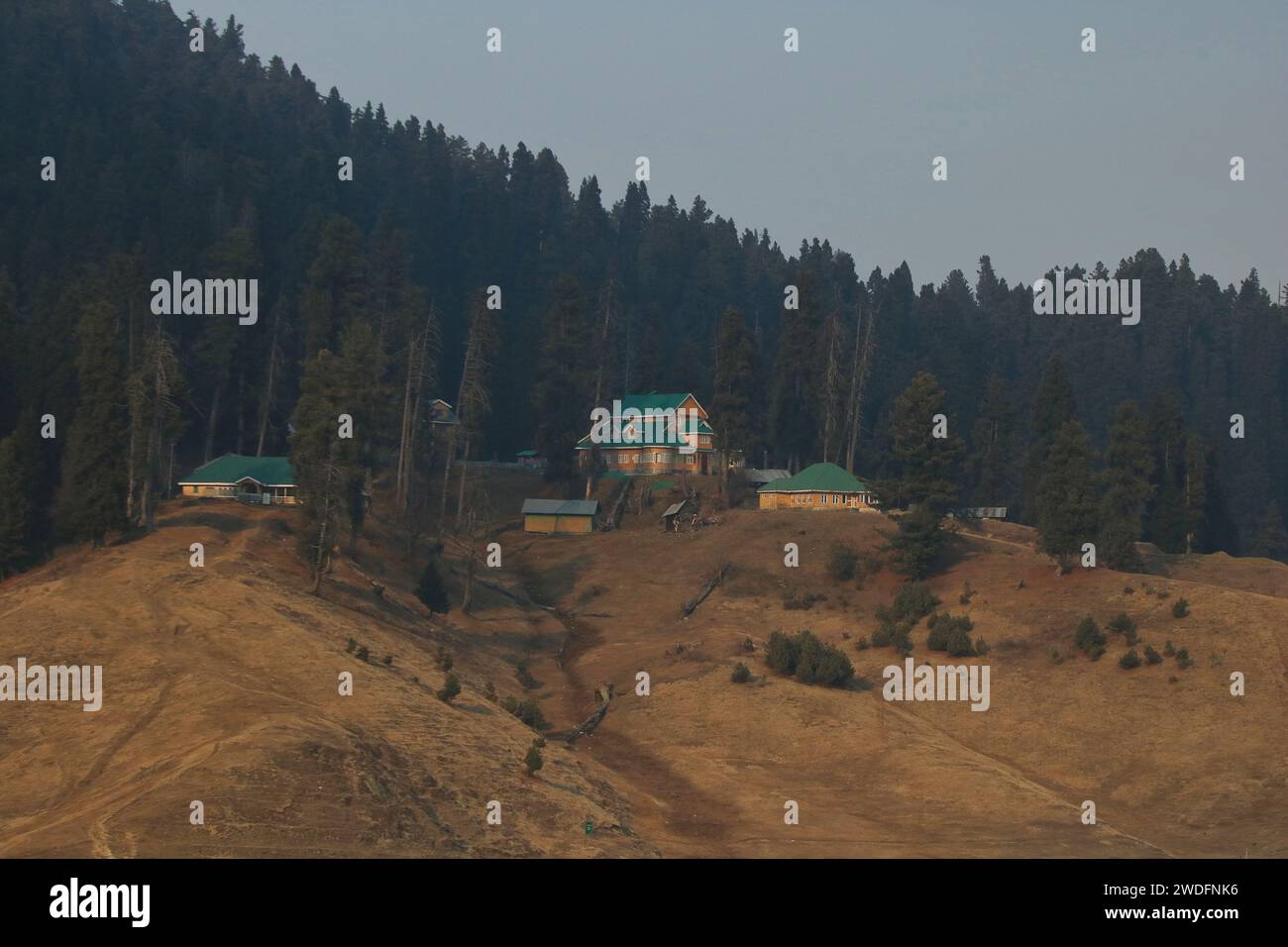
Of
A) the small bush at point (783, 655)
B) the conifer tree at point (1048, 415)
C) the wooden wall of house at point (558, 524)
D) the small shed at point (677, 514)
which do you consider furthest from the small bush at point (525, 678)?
the conifer tree at point (1048, 415)

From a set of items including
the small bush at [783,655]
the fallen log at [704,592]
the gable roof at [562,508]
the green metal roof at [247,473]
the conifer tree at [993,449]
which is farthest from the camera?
the conifer tree at [993,449]

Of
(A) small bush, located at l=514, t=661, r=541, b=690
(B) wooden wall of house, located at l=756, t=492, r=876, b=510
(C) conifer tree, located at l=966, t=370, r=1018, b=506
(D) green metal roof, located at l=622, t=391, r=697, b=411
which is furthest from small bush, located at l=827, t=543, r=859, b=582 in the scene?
(C) conifer tree, located at l=966, t=370, r=1018, b=506

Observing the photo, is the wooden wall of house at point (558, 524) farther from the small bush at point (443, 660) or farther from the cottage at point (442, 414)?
the small bush at point (443, 660)

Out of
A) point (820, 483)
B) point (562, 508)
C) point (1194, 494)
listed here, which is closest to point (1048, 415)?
point (1194, 494)

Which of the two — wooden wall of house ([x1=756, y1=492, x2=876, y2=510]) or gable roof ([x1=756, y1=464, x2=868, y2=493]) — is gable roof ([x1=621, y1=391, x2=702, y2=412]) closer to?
gable roof ([x1=756, y1=464, x2=868, y2=493])

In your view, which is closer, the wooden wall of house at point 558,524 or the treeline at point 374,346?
the treeline at point 374,346

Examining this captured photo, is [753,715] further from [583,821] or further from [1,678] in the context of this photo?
[1,678]
